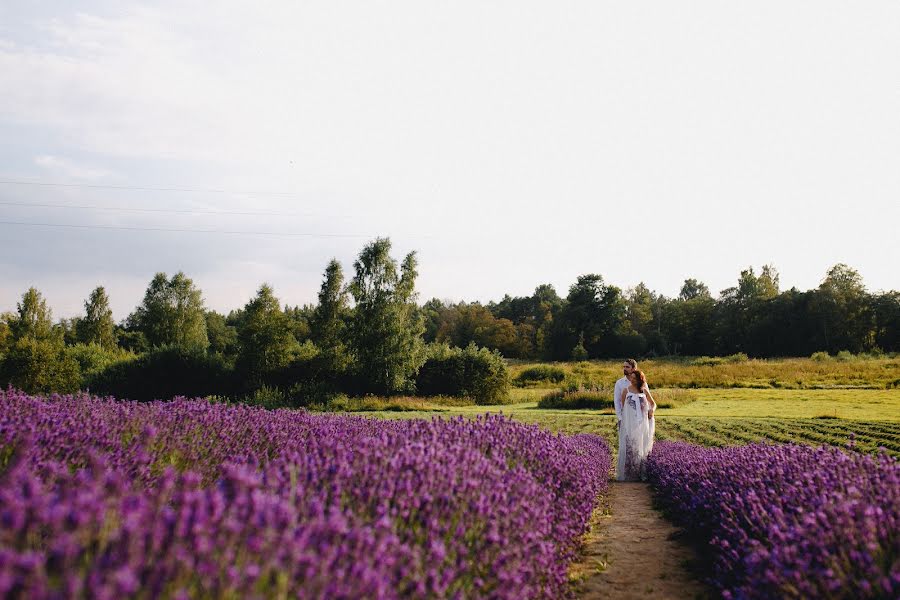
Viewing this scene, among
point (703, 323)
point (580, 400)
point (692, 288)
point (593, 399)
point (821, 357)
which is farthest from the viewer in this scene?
point (692, 288)

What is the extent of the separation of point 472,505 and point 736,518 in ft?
7.30

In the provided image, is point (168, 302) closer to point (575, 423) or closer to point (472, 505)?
point (575, 423)

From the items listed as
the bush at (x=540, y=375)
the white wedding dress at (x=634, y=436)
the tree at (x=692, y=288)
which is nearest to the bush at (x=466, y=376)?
the bush at (x=540, y=375)

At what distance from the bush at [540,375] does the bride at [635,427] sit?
112ft

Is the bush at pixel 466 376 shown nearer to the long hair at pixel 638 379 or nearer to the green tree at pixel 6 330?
the long hair at pixel 638 379

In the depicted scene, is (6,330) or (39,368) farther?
(6,330)

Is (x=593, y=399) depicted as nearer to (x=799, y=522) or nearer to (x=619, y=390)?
(x=619, y=390)

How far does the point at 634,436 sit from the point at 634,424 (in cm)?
19

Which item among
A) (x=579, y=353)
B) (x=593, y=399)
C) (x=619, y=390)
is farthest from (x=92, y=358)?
(x=579, y=353)

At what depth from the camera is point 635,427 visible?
27.9 ft

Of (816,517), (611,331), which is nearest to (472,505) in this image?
(816,517)

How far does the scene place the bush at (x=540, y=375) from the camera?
43469 millimetres

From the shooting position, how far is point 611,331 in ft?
223

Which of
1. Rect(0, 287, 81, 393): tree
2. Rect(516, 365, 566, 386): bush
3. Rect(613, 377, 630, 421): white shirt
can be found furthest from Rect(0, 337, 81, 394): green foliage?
Rect(516, 365, 566, 386): bush
